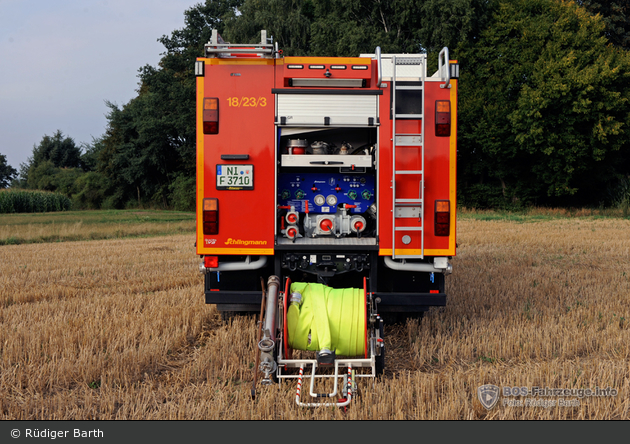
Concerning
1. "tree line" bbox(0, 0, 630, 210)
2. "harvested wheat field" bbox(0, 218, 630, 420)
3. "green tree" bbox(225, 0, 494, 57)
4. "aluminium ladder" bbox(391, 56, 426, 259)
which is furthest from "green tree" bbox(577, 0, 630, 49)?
"aluminium ladder" bbox(391, 56, 426, 259)

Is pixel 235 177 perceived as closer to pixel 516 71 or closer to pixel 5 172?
pixel 516 71

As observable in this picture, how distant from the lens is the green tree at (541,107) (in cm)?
2736

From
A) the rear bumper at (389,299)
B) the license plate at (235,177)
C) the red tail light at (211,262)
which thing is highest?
the license plate at (235,177)

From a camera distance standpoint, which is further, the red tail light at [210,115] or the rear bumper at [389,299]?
the rear bumper at [389,299]

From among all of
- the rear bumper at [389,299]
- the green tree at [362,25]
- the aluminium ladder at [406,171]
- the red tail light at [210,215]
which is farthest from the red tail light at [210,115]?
the green tree at [362,25]

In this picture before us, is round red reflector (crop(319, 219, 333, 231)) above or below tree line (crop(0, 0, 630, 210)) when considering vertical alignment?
below

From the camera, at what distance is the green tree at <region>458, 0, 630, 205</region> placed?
27.4m

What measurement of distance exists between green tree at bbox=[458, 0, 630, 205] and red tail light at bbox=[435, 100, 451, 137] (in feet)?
83.0

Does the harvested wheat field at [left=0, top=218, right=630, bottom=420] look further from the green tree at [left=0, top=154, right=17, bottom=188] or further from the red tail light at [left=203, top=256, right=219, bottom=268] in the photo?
the green tree at [left=0, top=154, right=17, bottom=188]

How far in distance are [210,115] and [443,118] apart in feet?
7.73

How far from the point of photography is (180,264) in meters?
11.0

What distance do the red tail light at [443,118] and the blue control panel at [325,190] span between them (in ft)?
3.21

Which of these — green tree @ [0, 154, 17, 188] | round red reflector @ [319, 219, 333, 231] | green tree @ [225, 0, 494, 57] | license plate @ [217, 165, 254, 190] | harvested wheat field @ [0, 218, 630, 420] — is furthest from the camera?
green tree @ [0, 154, 17, 188]

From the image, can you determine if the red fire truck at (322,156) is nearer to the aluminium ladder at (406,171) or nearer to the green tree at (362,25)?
the aluminium ladder at (406,171)
